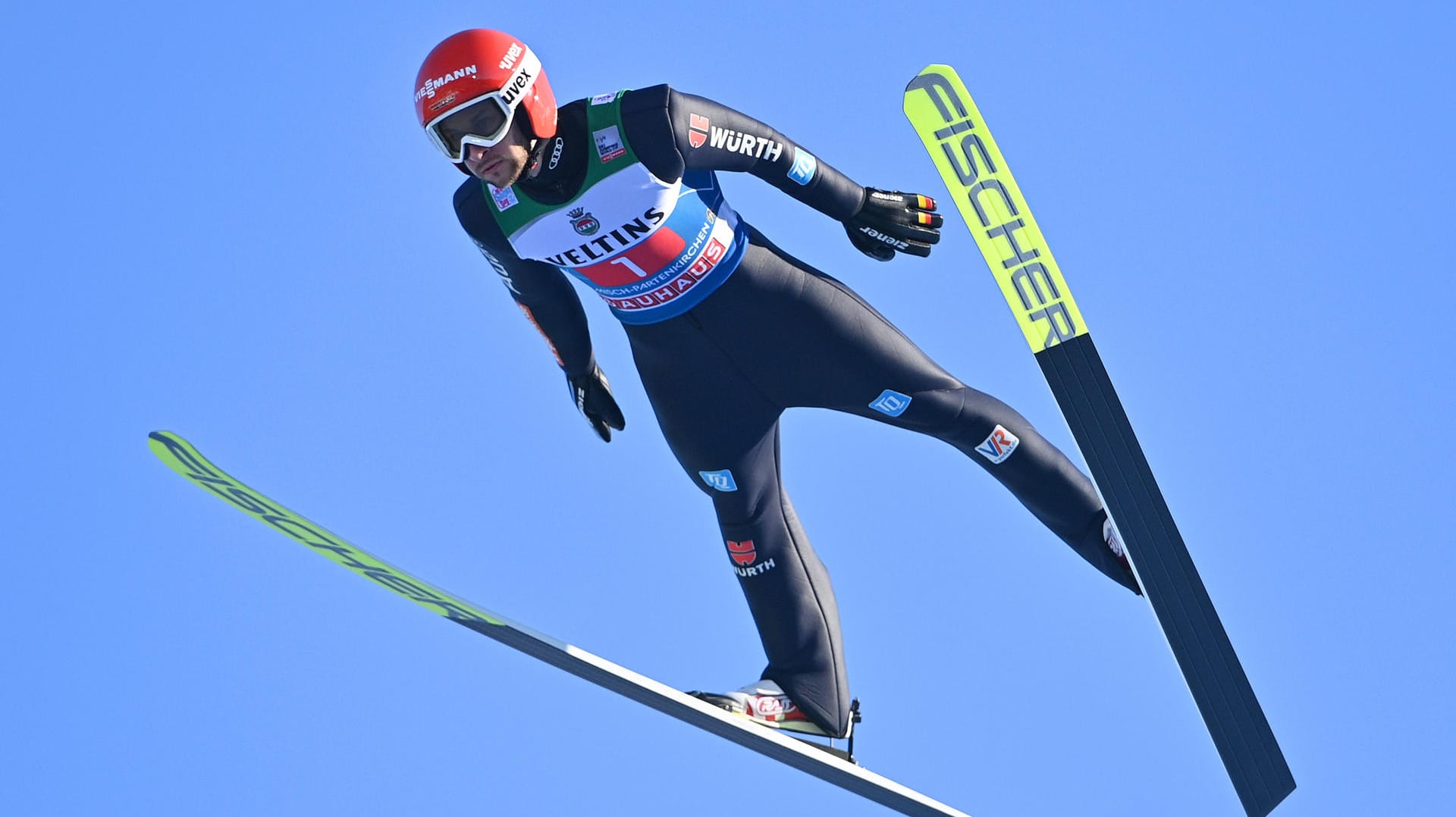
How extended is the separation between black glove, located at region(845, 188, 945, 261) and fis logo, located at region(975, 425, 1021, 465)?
616 mm

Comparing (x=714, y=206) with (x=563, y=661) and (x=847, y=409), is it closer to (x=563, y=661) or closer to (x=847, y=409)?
(x=847, y=409)

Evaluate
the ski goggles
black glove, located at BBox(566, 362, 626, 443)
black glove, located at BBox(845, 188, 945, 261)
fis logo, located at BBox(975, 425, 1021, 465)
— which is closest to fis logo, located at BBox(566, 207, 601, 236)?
the ski goggles

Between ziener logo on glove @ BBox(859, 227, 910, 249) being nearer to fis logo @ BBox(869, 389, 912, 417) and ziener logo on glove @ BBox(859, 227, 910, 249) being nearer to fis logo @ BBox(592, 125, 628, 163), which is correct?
fis logo @ BBox(869, 389, 912, 417)

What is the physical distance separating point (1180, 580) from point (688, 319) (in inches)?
67.7

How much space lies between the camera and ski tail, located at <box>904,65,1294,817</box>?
6.23m

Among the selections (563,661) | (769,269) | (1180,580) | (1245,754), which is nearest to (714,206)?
(769,269)

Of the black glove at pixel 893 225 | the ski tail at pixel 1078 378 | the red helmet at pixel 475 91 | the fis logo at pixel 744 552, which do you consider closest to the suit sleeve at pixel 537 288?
the red helmet at pixel 475 91

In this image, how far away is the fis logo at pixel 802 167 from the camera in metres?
6.23

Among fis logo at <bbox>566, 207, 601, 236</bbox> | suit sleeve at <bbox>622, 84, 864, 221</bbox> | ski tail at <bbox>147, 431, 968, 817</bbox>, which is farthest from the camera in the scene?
ski tail at <bbox>147, 431, 968, 817</bbox>

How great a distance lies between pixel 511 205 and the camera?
608 centimetres

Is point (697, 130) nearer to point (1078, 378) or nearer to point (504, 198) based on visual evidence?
point (504, 198)

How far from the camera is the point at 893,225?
6363 mm

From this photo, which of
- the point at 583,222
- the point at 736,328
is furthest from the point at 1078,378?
the point at 583,222

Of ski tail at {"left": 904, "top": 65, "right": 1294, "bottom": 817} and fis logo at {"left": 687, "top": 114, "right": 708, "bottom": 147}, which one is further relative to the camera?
ski tail at {"left": 904, "top": 65, "right": 1294, "bottom": 817}
